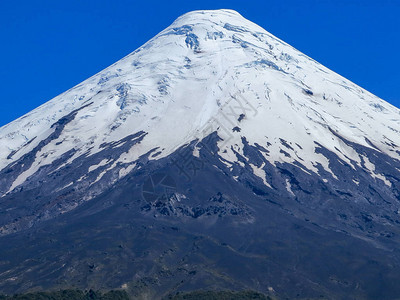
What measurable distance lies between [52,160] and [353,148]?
6852cm

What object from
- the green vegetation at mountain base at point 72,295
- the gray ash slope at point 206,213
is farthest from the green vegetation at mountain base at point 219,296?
the green vegetation at mountain base at point 72,295

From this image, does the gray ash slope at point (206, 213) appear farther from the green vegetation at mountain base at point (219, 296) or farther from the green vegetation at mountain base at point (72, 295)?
the green vegetation at mountain base at point (72, 295)

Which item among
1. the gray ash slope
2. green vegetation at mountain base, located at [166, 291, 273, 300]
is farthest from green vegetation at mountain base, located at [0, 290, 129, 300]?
green vegetation at mountain base, located at [166, 291, 273, 300]

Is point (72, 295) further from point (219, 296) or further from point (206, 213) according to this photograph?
point (206, 213)

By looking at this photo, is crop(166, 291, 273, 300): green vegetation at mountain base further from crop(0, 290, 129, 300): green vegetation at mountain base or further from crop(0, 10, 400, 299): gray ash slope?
crop(0, 290, 129, 300): green vegetation at mountain base

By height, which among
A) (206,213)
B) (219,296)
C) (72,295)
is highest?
(206,213)

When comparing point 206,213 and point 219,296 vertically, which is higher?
point 206,213

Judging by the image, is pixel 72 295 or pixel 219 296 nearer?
pixel 72 295

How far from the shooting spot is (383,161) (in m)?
192

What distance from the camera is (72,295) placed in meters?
122

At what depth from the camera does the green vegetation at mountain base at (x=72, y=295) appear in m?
120

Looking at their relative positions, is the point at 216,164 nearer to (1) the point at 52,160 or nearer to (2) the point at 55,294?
(1) the point at 52,160

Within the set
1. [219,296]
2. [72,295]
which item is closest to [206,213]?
[219,296]

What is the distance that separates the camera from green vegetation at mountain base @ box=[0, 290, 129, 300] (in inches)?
4739
